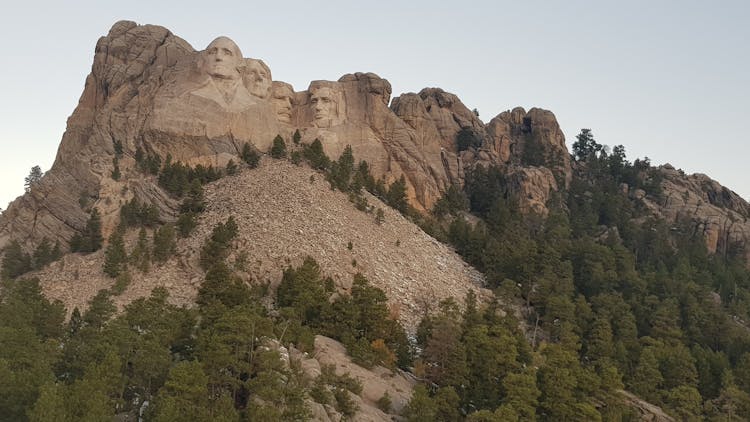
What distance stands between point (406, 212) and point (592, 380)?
3928 cm

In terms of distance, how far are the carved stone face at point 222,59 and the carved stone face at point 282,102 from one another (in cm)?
689

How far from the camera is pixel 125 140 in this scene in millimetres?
73750

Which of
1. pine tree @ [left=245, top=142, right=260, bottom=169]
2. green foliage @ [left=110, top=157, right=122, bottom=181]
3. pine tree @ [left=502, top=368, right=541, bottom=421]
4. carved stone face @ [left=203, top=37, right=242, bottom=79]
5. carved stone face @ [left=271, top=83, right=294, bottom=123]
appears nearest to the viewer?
pine tree @ [left=502, top=368, right=541, bottom=421]

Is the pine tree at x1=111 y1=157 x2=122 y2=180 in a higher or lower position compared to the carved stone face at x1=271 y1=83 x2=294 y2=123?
lower

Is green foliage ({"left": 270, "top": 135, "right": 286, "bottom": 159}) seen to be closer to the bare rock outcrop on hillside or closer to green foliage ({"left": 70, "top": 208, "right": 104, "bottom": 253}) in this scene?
the bare rock outcrop on hillside

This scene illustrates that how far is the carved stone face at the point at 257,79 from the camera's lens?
82.9m

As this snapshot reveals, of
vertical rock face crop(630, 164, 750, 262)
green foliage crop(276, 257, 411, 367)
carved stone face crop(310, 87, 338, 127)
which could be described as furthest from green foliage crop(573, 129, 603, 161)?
green foliage crop(276, 257, 411, 367)

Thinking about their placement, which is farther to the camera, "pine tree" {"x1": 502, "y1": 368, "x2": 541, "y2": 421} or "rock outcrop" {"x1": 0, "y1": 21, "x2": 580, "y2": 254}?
"rock outcrop" {"x1": 0, "y1": 21, "x2": 580, "y2": 254}

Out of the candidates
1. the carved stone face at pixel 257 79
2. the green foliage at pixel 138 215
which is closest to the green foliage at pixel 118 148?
the green foliage at pixel 138 215

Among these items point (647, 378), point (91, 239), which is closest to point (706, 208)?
point (647, 378)

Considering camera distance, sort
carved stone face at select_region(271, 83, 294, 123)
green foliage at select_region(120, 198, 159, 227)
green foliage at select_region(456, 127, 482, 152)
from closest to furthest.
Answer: green foliage at select_region(120, 198, 159, 227)
carved stone face at select_region(271, 83, 294, 123)
green foliage at select_region(456, 127, 482, 152)

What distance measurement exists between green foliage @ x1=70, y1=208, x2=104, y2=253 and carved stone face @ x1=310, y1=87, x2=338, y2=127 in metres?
32.0

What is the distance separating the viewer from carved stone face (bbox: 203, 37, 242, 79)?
78938 millimetres

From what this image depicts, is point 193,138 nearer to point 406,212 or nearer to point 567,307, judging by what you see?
point 406,212
